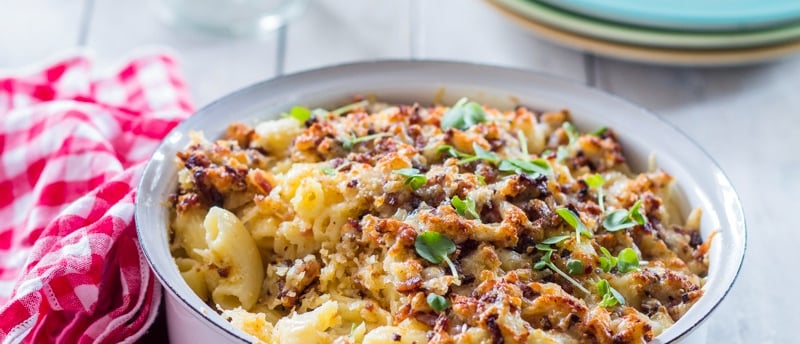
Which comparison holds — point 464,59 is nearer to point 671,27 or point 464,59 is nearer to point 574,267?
point 671,27

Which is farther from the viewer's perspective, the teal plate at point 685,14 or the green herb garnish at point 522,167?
the teal plate at point 685,14

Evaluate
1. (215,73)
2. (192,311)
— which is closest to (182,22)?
(215,73)

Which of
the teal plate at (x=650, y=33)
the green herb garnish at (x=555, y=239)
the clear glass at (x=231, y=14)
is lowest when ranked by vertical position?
the clear glass at (x=231, y=14)

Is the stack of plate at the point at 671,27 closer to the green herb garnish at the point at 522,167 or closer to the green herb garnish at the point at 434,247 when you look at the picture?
the green herb garnish at the point at 522,167

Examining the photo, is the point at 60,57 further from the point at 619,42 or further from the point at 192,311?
the point at 619,42

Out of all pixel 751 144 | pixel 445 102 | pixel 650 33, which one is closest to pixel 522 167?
pixel 445 102

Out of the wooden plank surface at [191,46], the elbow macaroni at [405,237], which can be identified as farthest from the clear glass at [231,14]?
the elbow macaroni at [405,237]

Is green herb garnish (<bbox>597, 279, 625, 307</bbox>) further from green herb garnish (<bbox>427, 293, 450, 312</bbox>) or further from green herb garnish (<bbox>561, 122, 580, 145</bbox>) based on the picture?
green herb garnish (<bbox>561, 122, 580, 145</bbox>)
